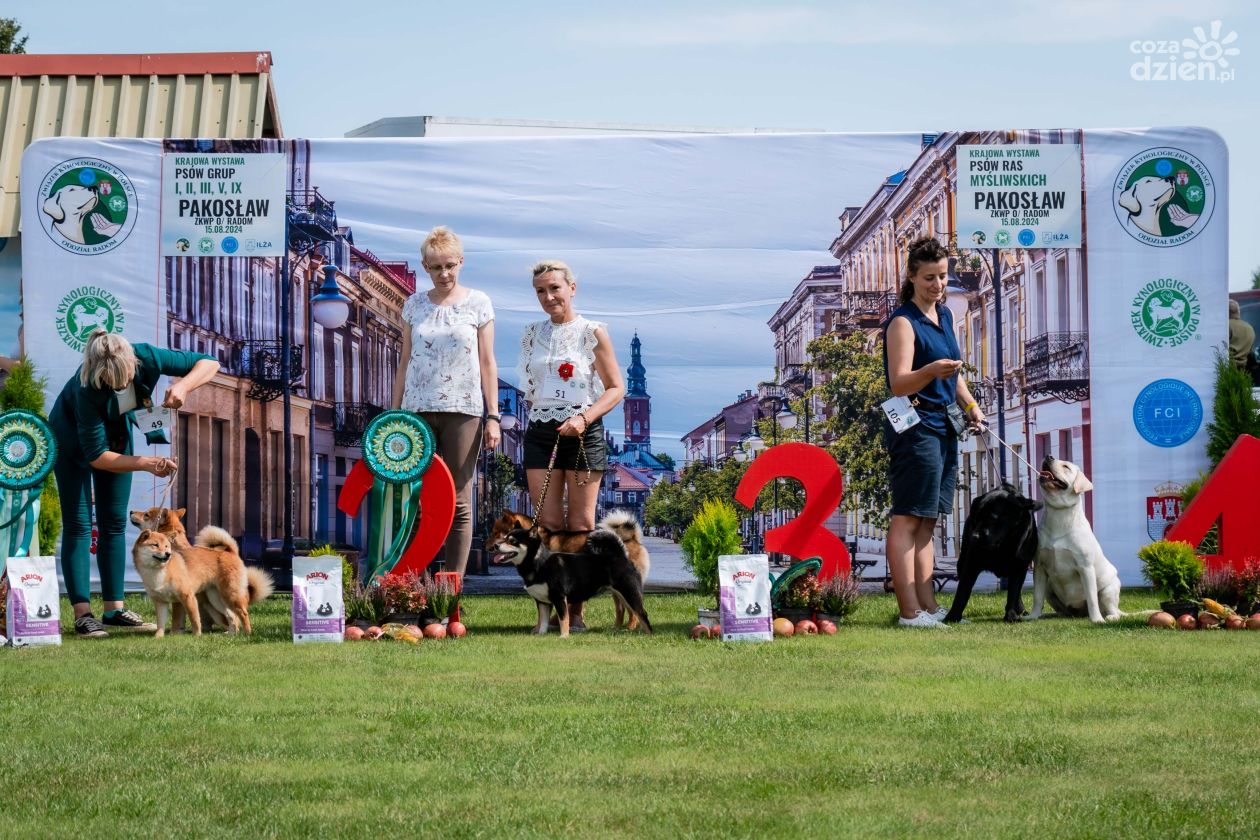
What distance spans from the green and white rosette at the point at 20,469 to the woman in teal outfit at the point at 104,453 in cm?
7

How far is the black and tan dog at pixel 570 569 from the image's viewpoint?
5.80 meters

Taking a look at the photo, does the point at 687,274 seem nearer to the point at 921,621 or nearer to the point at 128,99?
the point at 921,621

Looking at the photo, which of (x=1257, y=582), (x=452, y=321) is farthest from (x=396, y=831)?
(x=1257, y=582)

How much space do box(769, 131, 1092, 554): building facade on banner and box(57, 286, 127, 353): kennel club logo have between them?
3.84 metres

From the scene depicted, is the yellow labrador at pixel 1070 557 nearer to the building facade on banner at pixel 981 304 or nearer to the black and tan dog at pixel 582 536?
the building facade on banner at pixel 981 304

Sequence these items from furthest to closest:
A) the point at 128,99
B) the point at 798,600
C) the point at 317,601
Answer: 1. the point at 128,99
2. the point at 798,600
3. the point at 317,601

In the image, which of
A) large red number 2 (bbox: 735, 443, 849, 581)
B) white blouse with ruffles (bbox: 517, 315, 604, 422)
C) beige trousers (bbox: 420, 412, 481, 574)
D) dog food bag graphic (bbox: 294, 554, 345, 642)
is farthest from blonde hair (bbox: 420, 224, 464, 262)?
large red number 2 (bbox: 735, 443, 849, 581)

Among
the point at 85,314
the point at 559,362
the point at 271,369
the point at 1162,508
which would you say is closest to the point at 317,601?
the point at 559,362

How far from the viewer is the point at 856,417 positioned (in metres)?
8.19

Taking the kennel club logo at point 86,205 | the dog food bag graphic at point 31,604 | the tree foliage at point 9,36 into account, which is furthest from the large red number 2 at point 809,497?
the tree foliage at point 9,36

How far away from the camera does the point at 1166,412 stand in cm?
788

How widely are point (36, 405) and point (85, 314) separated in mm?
600

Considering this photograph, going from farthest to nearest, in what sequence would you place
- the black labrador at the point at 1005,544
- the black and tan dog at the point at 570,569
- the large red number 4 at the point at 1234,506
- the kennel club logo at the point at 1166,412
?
the kennel club logo at the point at 1166,412
the large red number 4 at the point at 1234,506
the black labrador at the point at 1005,544
the black and tan dog at the point at 570,569

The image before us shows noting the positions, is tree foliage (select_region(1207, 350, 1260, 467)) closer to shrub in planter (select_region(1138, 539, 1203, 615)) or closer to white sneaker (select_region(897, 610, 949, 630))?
shrub in planter (select_region(1138, 539, 1203, 615))
